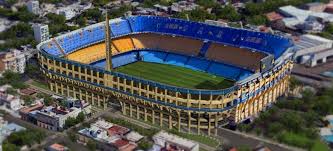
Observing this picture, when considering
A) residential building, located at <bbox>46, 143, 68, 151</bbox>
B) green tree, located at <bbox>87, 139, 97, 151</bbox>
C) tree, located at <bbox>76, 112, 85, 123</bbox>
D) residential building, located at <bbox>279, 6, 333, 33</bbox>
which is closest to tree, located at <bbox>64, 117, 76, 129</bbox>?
tree, located at <bbox>76, 112, 85, 123</bbox>

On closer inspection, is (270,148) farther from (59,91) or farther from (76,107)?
(59,91)

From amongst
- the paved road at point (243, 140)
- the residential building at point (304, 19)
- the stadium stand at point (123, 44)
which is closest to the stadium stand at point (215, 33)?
the stadium stand at point (123, 44)

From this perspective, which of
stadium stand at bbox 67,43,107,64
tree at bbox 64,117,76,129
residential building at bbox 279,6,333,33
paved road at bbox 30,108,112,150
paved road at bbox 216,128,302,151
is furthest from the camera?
residential building at bbox 279,6,333,33

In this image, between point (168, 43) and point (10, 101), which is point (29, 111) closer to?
point (10, 101)

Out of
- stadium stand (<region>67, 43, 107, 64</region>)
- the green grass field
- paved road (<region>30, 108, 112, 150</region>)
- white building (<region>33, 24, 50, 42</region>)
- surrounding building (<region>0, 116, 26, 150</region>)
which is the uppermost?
white building (<region>33, 24, 50, 42</region>)

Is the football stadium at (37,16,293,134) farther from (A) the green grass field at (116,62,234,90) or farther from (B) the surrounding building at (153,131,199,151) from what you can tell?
(B) the surrounding building at (153,131,199,151)

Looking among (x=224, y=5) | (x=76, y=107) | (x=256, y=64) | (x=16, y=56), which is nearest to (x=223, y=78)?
(x=256, y=64)

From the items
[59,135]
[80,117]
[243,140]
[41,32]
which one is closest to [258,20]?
[41,32]

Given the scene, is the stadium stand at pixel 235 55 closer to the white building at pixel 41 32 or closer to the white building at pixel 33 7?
the white building at pixel 41 32
